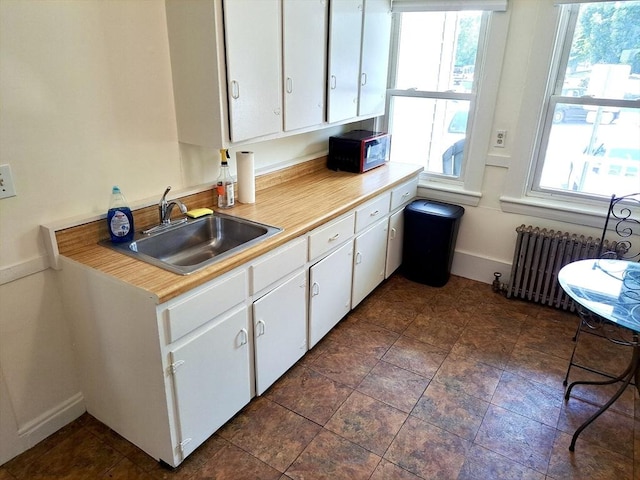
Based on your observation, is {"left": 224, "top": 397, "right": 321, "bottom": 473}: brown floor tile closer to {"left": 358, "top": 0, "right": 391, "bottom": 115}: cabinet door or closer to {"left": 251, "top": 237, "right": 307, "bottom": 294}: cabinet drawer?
{"left": 251, "top": 237, "right": 307, "bottom": 294}: cabinet drawer

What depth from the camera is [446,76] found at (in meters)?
3.38

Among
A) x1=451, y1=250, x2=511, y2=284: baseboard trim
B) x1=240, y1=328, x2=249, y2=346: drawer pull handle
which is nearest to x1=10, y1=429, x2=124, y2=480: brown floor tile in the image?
x1=240, y1=328, x2=249, y2=346: drawer pull handle

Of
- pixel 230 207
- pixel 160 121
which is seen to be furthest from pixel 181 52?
pixel 230 207

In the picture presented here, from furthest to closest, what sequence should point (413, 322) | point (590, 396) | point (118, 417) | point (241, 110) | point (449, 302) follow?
point (449, 302) < point (413, 322) < point (590, 396) < point (241, 110) < point (118, 417)

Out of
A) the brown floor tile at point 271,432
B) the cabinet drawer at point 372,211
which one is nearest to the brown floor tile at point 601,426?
the brown floor tile at point 271,432

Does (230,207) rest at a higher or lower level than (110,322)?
higher

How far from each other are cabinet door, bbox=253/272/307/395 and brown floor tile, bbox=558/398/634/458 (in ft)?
4.51

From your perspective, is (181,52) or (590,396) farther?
(590,396)

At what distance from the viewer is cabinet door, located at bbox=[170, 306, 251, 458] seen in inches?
70.5

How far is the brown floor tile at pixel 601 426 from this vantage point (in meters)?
2.10

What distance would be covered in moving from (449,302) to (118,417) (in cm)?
225

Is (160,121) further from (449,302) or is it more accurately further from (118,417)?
(449,302)

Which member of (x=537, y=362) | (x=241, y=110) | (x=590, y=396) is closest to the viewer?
(x=241, y=110)

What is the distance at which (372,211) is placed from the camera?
293 centimetres
